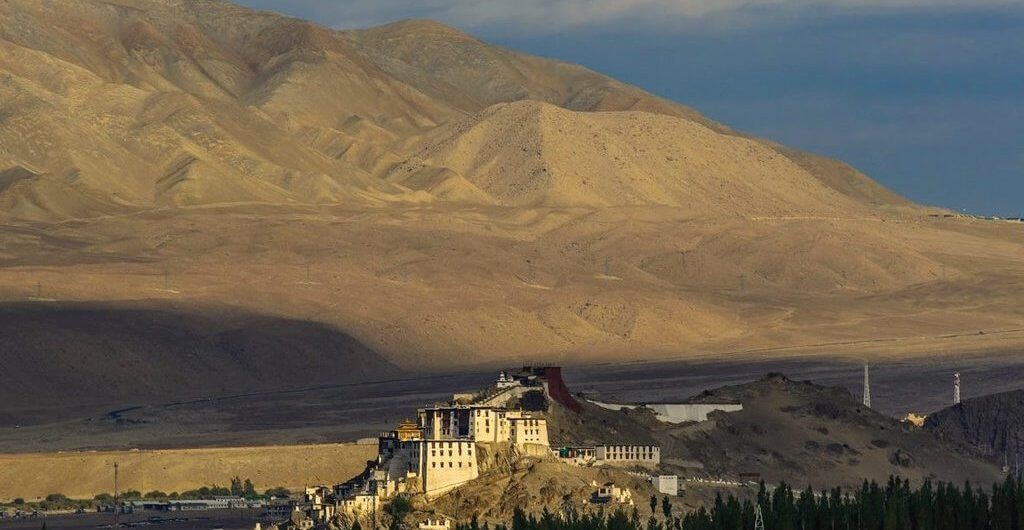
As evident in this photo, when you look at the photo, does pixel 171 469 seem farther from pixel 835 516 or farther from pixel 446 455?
pixel 835 516

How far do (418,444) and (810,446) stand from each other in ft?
110

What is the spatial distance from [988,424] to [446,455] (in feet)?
176

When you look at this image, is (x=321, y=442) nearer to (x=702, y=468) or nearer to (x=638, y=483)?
(x=702, y=468)

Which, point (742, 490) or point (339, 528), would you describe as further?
point (742, 490)

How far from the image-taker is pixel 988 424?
150 metres

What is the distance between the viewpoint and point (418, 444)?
343ft

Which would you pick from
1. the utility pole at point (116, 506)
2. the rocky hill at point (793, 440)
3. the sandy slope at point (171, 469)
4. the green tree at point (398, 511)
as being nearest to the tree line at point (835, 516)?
the green tree at point (398, 511)

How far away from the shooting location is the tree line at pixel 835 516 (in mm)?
92938

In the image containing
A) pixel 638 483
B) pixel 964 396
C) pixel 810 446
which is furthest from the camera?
pixel 964 396

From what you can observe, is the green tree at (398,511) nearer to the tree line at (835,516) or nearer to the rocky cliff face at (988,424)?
the tree line at (835,516)

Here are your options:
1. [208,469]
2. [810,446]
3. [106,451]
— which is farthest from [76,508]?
[810,446]

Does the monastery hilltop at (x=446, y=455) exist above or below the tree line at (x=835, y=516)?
above

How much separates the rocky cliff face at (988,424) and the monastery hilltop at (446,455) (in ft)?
114

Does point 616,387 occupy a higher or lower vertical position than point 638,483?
higher
